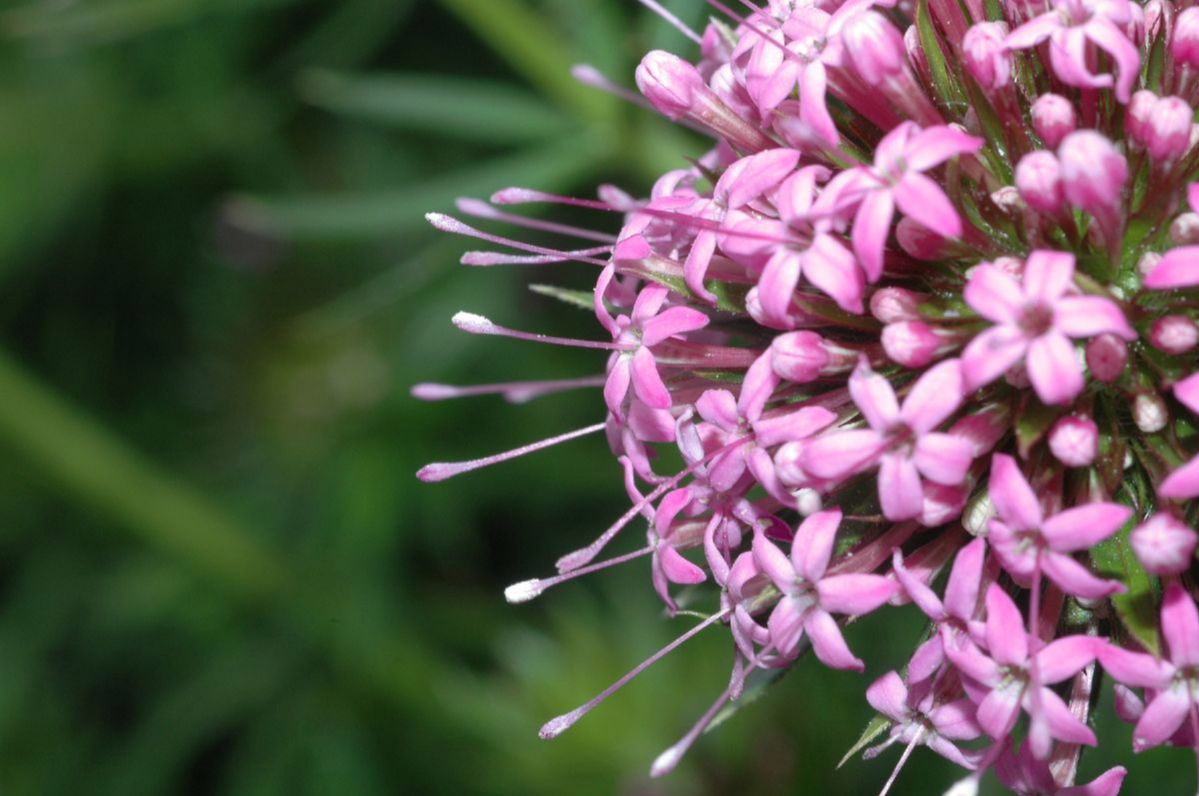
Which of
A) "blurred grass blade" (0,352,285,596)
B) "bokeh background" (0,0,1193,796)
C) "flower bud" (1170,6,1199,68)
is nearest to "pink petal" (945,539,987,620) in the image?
"flower bud" (1170,6,1199,68)

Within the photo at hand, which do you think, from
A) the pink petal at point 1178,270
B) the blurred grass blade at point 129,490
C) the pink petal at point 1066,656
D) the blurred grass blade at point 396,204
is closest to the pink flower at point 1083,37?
the pink petal at point 1178,270

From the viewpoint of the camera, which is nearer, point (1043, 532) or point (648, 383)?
point (1043, 532)

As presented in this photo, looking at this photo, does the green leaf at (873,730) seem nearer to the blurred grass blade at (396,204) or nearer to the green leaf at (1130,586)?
the green leaf at (1130,586)

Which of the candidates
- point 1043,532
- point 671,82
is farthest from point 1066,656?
point 671,82

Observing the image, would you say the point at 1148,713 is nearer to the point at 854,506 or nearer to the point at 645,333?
the point at 854,506

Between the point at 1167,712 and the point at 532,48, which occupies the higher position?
the point at 532,48

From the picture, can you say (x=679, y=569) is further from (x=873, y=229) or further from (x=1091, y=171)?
(x=1091, y=171)

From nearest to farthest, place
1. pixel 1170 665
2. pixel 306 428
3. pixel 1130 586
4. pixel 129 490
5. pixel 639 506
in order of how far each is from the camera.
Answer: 1. pixel 1170 665
2. pixel 1130 586
3. pixel 639 506
4. pixel 129 490
5. pixel 306 428

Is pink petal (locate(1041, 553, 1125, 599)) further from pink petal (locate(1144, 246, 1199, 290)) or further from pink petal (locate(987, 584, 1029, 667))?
pink petal (locate(1144, 246, 1199, 290))
